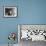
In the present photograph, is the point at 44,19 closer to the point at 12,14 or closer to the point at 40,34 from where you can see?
the point at 40,34

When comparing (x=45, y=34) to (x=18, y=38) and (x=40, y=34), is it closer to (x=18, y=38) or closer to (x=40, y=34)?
(x=40, y=34)

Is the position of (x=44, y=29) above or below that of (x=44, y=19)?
below

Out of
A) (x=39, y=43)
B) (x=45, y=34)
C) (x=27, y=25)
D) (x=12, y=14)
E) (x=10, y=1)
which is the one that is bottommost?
(x=39, y=43)

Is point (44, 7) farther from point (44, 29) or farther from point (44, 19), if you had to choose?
point (44, 29)

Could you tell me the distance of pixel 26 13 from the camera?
12.4 ft

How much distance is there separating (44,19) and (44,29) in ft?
0.96

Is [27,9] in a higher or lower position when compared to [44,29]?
higher

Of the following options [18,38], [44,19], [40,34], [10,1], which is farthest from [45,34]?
[10,1]

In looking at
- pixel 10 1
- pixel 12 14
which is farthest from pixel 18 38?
pixel 10 1

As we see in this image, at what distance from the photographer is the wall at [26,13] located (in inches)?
148

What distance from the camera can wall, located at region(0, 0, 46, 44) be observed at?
3.77 meters

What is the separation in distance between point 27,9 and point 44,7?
0.48 m

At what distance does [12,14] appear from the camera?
12.3ft

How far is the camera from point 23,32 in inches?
145
